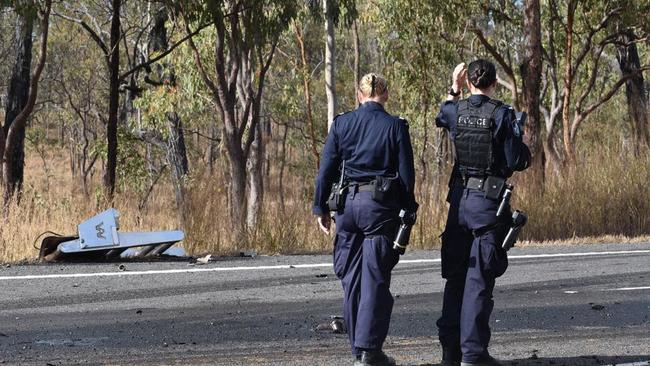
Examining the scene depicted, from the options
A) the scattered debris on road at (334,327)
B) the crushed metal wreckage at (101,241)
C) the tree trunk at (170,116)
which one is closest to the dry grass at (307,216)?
the crushed metal wreckage at (101,241)

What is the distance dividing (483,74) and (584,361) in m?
1.77

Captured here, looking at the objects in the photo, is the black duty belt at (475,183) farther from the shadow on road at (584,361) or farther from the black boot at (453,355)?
the shadow on road at (584,361)

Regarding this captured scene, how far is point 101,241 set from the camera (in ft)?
40.5

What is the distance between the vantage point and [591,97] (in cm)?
4884

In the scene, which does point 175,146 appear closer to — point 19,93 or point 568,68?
point 19,93

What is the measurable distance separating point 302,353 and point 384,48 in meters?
27.6

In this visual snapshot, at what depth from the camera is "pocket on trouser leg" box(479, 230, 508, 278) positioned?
643 cm

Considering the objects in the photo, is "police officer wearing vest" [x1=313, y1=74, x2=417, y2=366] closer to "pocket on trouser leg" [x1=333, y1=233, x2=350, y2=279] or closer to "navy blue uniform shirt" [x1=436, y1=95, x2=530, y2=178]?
"pocket on trouser leg" [x1=333, y1=233, x2=350, y2=279]

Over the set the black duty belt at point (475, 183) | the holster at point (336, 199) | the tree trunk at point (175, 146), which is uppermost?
the tree trunk at point (175, 146)

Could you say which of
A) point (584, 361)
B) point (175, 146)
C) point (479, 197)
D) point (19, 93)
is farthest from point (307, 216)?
point (175, 146)

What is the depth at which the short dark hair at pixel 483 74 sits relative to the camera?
650 centimetres

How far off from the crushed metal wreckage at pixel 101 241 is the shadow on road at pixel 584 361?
623 centimetres

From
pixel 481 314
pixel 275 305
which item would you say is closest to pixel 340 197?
pixel 481 314

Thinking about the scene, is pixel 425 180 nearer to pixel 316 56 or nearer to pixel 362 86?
pixel 362 86
